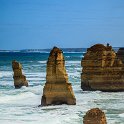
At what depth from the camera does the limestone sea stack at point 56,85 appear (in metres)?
31.5

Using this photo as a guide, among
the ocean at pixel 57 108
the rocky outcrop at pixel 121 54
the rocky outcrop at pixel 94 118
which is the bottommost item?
the ocean at pixel 57 108

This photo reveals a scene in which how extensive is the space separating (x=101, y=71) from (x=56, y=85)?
1144 cm

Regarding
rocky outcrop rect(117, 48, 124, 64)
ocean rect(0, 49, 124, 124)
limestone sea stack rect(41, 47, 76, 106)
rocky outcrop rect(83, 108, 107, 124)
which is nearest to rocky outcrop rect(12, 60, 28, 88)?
ocean rect(0, 49, 124, 124)

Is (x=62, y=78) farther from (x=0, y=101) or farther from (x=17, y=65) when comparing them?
(x=17, y=65)

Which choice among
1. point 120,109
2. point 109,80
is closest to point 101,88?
point 109,80

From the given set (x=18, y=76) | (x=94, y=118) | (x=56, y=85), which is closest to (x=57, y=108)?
(x=56, y=85)

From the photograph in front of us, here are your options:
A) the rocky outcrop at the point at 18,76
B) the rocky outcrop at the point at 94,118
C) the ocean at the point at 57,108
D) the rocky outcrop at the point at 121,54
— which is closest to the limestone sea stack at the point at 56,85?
the ocean at the point at 57,108

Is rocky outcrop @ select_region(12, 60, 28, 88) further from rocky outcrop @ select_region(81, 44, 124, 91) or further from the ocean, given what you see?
rocky outcrop @ select_region(81, 44, 124, 91)

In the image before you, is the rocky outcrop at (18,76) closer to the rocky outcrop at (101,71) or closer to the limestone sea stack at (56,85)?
the rocky outcrop at (101,71)

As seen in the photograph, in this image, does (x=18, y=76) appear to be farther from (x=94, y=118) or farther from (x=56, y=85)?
(x=94, y=118)

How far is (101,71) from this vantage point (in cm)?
4234

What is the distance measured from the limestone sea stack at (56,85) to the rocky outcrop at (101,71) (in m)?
10.1

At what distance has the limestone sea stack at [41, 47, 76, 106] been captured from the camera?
3150cm

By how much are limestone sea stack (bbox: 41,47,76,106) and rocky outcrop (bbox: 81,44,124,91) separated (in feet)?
33.1
